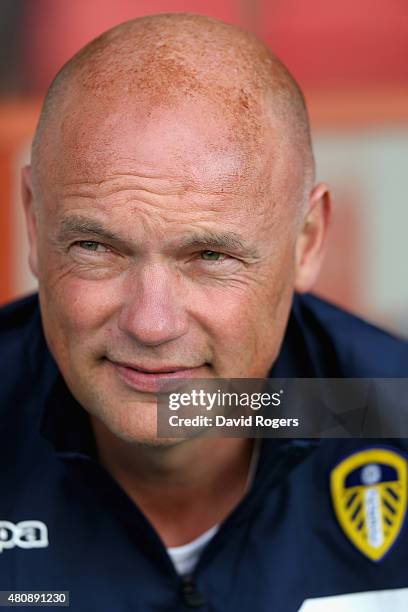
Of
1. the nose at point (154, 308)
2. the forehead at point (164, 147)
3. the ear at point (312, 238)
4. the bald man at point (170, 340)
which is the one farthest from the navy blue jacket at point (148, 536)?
the forehead at point (164, 147)

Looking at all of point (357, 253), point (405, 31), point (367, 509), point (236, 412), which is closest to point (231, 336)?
point (236, 412)

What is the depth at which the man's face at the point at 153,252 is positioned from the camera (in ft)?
4.16

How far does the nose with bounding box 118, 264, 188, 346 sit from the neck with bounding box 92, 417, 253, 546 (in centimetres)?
35

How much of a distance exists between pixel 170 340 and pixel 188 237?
142 millimetres

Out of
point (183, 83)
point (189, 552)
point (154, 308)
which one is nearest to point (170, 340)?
point (154, 308)

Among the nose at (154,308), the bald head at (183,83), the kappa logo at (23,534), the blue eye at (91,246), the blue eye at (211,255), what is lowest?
the kappa logo at (23,534)

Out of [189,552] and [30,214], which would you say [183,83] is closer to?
[30,214]

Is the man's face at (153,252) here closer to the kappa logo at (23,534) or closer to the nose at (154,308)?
the nose at (154,308)

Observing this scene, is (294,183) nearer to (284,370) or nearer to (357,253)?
(284,370)

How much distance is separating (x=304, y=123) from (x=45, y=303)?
0.48 metres

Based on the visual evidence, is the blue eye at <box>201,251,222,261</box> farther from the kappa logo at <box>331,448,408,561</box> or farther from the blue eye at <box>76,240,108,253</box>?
the kappa logo at <box>331,448,408,561</box>

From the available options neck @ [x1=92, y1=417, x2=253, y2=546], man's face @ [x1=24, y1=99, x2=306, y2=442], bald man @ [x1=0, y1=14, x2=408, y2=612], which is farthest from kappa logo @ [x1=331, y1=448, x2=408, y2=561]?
man's face @ [x1=24, y1=99, x2=306, y2=442]

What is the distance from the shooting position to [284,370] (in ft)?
5.42

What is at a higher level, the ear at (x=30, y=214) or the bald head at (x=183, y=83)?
the bald head at (x=183, y=83)
